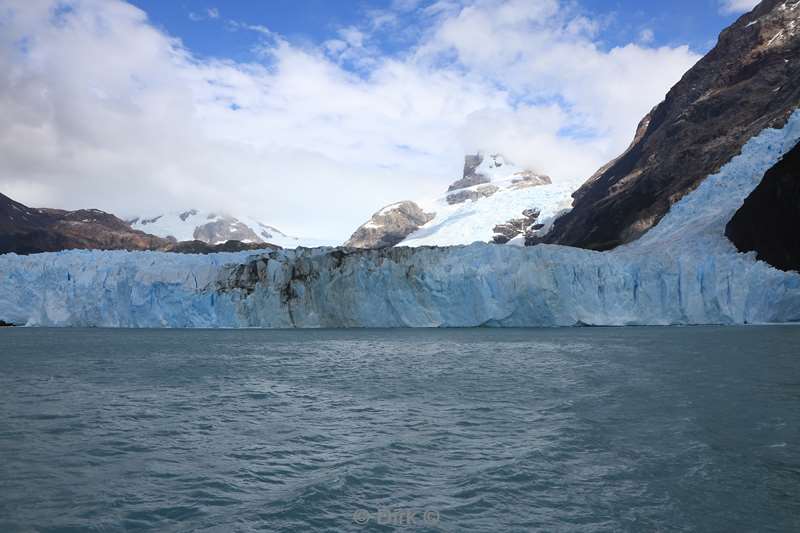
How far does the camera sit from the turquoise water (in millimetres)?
6352

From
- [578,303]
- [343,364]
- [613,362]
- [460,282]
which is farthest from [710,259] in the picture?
[343,364]

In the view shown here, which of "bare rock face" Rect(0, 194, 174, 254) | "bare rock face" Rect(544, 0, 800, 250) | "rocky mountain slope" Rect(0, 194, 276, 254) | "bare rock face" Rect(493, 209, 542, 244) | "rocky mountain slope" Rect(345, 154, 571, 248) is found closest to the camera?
"bare rock face" Rect(544, 0, 800, 250)

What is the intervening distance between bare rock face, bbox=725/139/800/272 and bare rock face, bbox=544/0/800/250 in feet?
48.8

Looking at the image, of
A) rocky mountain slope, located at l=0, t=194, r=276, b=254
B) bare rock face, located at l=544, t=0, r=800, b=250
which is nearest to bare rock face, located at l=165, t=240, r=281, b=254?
rocky mountain slope, located at l=0, t=194, r=276, b=254

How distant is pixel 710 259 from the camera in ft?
123

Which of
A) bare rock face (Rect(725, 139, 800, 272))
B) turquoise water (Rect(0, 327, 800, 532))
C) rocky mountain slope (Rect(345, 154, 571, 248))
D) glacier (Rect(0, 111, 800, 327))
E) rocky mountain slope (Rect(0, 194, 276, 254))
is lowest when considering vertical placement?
turquoise water (Rect(0, 327, 800, 532))

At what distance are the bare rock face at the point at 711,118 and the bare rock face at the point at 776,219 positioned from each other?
14.9 meters

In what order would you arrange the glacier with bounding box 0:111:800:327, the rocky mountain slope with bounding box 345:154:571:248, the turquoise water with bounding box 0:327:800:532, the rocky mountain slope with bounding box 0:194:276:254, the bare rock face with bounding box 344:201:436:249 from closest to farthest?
the turquoise water with bounding box 0:327:800:532 → the glacier with bounding box 0:111:800:327 → the rocky mountain slope with bounding box 0:194:276:254 → the rocky mountain slope with bounding box 345:154:571:248 → the bare rock face with bounding box 344:201:436:249

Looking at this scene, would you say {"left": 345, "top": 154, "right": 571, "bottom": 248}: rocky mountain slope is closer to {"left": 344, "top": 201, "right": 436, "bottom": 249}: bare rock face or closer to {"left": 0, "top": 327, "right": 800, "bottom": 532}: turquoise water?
{"left": 344, "top": 201, "right": 436, "bottom": 249}: bare rock face

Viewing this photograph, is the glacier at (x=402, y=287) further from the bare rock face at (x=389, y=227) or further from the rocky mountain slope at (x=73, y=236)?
the bare rock face at (x=389, y=227)

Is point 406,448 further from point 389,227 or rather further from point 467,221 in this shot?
point 389,227

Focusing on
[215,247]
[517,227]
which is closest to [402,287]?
[215,247]

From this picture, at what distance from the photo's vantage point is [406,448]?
29.2 feet

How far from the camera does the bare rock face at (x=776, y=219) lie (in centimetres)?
3616
